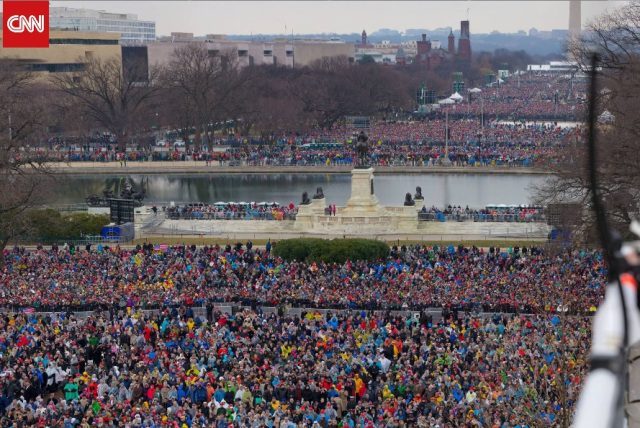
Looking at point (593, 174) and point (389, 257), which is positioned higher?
point (593, 174)

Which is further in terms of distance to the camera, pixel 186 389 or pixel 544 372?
pixel 186 389

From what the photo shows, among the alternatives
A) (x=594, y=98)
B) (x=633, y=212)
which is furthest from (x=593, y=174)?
(x=633, y=212)

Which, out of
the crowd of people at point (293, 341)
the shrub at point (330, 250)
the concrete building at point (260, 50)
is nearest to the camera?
the crowd of people at point (293, 341)

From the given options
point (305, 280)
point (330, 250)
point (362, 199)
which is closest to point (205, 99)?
point (362, 199)

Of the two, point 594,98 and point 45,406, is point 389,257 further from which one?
point 594,98

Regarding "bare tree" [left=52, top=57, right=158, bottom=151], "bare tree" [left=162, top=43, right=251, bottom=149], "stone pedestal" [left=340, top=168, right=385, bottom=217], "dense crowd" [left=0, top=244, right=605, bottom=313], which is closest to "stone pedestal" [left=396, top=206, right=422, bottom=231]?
"stone pedestal" [left=340, top=168, right=385, bottom=217]

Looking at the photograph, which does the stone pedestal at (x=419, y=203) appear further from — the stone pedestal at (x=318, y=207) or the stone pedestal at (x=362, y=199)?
the stone pedestal at (x=318, y=207)

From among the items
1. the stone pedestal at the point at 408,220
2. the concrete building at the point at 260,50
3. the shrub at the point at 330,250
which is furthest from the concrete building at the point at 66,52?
the shrub at the point at 330,250
